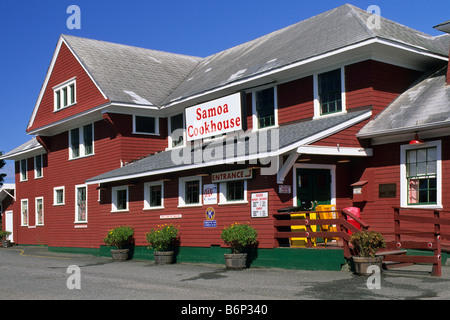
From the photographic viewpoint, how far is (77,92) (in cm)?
2694

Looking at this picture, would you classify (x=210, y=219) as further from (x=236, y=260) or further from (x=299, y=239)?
(x=299, y=239)

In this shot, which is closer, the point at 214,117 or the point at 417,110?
the point at 417,110

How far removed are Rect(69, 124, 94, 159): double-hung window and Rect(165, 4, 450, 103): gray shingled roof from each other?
4403 millimetres

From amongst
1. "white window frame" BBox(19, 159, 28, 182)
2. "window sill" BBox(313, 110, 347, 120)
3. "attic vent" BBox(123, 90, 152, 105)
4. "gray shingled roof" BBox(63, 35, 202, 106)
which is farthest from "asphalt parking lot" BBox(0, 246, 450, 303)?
"white window frame" BBox(19, 159, 28, 182)

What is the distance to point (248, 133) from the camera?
21141 millimetres

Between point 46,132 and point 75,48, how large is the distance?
16.3 feet

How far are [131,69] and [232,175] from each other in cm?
1193

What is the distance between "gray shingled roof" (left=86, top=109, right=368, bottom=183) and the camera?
16109mm

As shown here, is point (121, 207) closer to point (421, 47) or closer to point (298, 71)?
point (298, 71)

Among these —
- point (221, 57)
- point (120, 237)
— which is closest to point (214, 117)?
point (120, 237)

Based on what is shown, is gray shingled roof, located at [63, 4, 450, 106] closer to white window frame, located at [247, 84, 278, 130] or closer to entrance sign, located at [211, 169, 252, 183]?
white window frame, located at [247, 84, 278, 130]

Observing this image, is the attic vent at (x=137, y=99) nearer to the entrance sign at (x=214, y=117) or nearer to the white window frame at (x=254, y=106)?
the entrance sign at (x=214, y=117)
